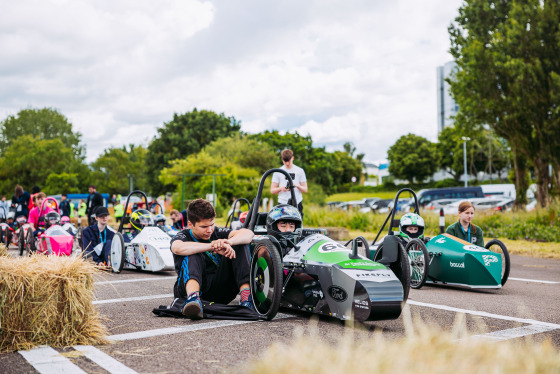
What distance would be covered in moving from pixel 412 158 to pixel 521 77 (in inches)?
2327

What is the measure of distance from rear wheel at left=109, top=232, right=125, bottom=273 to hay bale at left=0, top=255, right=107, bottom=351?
577cm

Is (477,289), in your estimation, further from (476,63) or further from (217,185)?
(217,185)

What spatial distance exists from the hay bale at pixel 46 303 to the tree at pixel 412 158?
7738 centimetres

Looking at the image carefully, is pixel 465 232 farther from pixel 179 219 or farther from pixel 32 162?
pixel 32 162

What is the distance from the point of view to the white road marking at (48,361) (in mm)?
4008

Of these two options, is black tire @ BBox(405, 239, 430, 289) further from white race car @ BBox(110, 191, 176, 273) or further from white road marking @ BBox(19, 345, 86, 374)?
white road marking @ BBox(19, 345, 86, 374)

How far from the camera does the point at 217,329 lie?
545 centimetres

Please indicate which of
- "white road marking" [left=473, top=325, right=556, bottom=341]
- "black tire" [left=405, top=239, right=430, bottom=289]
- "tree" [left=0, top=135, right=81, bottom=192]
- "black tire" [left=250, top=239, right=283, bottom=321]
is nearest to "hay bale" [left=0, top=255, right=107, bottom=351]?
"black tire" [left=250, top=239, right=283, bottom=321]

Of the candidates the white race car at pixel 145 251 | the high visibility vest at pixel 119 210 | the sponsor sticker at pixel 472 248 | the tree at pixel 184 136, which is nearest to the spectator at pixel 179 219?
the white race car at pixel 145 251

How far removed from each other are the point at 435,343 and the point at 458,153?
239ft

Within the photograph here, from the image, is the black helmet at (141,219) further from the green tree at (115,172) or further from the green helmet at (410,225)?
the green tree at (115,172)

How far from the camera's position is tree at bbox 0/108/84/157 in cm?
7719

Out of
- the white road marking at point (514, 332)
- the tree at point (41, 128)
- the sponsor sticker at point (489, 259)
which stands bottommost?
the white road marking at point (514, 332)

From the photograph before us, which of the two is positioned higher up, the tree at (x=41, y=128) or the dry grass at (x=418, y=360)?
the tree at (x=41, y=128)
